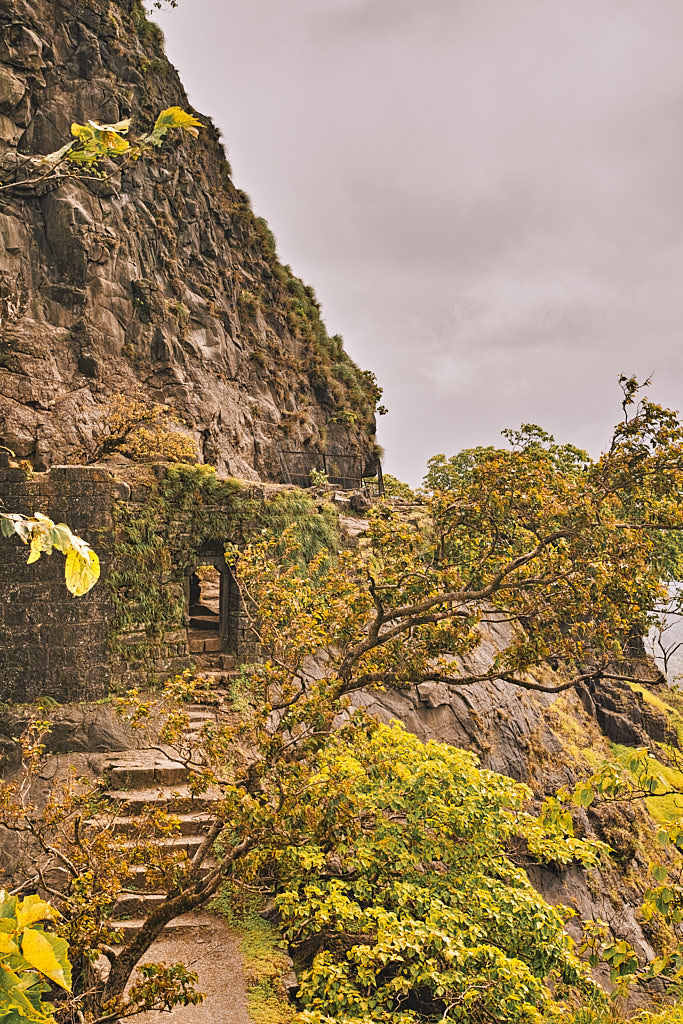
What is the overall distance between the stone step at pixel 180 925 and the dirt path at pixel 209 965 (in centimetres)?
1

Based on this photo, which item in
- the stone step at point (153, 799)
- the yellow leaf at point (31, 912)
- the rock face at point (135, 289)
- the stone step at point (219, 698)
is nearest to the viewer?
the yellow leaf at point (31, 912)

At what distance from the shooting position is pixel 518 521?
913 centimetres

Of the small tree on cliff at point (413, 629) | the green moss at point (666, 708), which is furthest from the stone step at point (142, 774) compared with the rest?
the green moss at point (666, 708)

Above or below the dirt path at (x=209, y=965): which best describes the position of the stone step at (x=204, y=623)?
above

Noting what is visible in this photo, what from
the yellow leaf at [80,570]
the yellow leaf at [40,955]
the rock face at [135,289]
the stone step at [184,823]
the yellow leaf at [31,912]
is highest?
the rock face at [135,289]

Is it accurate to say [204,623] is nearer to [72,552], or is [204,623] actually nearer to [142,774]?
[142,774]

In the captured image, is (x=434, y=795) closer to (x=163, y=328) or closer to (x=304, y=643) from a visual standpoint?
(x=304, y=643)

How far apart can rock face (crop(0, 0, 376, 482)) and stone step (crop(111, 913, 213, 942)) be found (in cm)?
1304

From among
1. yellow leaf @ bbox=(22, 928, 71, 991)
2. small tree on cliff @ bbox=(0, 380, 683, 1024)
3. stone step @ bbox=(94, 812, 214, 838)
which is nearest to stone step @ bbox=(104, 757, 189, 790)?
stone step @ bbox=(94, 812, 214, 838)

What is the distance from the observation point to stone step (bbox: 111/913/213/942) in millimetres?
8141

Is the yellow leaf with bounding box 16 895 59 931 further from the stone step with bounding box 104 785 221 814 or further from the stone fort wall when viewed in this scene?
the stone fort wall

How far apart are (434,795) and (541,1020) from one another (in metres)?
2.79

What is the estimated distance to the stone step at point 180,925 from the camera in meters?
8.14

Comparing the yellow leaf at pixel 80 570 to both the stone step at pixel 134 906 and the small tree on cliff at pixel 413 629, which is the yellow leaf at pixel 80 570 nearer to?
the small tree on cliff at pixel 413 629
